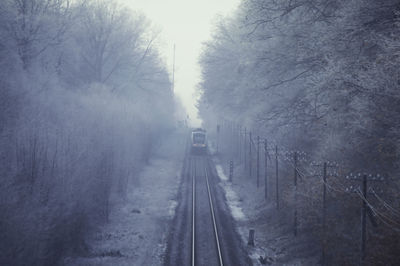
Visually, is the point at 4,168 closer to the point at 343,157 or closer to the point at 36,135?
the point at 36,135

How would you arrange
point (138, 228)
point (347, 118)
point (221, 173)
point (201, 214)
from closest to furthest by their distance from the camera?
point (347, 118), point (138, 228), point (201, 214), point (221, 173)

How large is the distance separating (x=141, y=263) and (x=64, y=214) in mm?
3156

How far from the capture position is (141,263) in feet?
32.8

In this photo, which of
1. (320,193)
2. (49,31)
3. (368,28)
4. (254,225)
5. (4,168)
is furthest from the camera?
(49,31)

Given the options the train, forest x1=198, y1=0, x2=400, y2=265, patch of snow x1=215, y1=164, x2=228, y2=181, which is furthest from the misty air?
the train

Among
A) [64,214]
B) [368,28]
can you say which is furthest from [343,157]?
[64,214]

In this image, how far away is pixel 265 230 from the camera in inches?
506

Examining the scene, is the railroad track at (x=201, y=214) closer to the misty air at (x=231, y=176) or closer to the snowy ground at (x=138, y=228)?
the misty air at (x=231, y=176)

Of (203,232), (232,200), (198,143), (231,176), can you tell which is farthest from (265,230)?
(198,143)

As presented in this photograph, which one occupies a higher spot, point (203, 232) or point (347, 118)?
point (347, 118)

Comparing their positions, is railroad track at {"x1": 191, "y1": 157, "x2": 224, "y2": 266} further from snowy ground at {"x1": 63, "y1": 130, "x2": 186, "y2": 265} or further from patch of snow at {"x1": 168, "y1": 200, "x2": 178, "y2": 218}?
snowy ground at {"x1": 63, "y1": 130, "x2": 186, "y2": 265}

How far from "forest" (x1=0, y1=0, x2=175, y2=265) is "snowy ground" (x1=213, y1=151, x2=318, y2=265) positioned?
22.1ft

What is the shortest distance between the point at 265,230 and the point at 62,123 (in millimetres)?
10140

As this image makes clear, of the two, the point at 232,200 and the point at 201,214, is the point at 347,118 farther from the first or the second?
the point at 232,200
